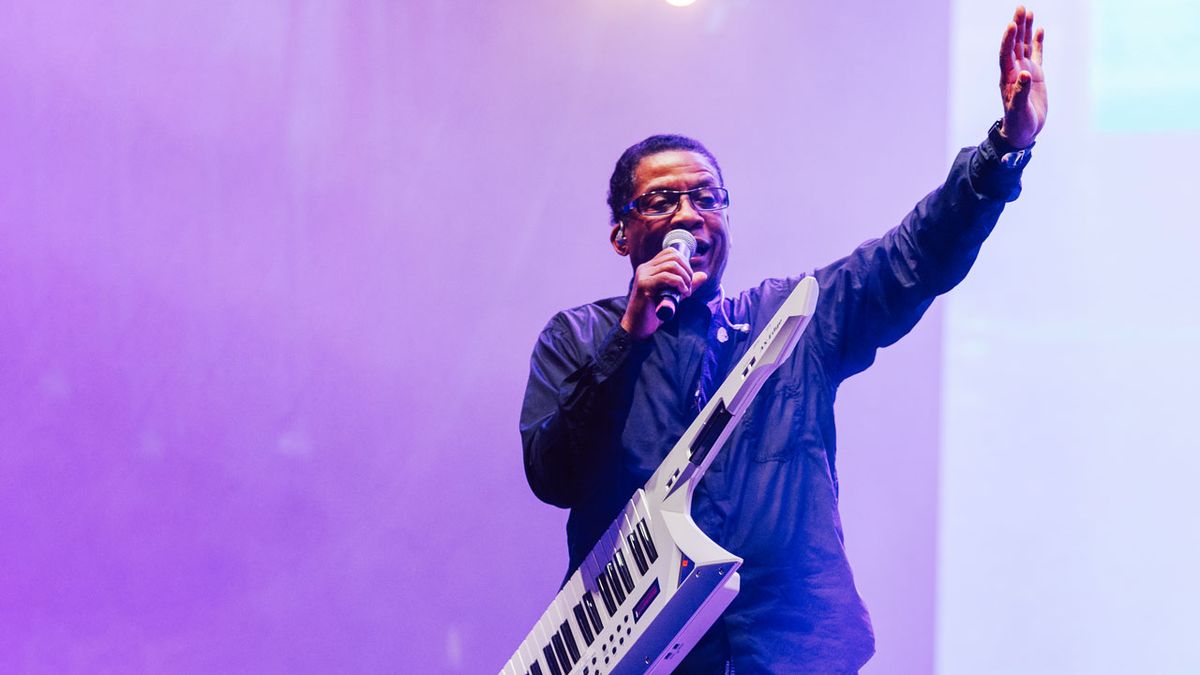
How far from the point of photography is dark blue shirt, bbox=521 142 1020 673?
1582 mm

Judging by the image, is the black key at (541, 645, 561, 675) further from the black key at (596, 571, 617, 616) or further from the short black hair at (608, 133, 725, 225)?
the short black hair at (608, 133, 725, 225)

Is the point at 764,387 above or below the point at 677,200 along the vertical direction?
below

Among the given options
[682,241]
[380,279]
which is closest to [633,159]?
[682,241]

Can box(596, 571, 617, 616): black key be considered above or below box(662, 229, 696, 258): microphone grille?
below

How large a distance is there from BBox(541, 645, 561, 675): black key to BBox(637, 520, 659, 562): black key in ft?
0.86

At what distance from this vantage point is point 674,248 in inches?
66.0

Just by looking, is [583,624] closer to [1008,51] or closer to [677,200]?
[677,200]

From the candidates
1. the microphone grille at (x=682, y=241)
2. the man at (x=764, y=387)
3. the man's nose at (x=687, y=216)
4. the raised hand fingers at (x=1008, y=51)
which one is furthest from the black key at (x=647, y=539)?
the raised hand fingers at (x=1008, y=51)

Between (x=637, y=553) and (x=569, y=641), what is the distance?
0.21 m

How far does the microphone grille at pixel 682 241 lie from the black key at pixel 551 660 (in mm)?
633

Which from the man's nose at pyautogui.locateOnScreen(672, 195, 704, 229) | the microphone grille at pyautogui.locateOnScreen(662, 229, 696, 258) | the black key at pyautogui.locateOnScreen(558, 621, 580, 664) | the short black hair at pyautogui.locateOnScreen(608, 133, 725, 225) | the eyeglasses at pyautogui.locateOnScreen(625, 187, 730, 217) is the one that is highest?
the short black hair at pyautogui.locateOnScreen(608, 133, 725, 225)

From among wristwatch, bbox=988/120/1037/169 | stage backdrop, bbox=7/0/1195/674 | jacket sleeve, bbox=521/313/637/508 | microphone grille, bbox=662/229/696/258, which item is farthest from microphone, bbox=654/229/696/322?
stage backdrop, bbox=7/0/1195/674

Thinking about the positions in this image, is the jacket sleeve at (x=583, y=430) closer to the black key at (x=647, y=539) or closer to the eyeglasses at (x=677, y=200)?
the black key at (x=647, y=539)

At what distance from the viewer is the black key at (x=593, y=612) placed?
1.57m
